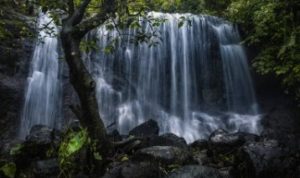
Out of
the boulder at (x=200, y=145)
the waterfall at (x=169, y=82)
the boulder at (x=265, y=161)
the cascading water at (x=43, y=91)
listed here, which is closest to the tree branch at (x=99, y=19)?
the boulder at (x=265, y=161)

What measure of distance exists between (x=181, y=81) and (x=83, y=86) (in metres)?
10.1

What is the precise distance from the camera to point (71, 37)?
729 centimetres

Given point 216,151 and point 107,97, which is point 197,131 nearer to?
point 107,97

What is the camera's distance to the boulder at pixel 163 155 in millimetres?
7375

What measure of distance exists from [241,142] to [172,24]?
9045 mm

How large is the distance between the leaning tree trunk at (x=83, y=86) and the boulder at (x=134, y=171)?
96cm

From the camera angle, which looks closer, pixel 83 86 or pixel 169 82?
pixel 83 86

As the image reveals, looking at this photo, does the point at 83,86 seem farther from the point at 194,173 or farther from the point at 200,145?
the point at 200,145

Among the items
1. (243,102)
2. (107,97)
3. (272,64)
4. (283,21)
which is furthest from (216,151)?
(243,102)

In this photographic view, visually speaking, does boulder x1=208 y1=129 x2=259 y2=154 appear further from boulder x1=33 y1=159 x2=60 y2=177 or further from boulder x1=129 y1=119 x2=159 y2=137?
boulder x1=33 y1=159 x2=60 y2=177

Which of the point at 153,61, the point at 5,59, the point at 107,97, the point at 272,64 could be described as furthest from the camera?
the point at 153,61

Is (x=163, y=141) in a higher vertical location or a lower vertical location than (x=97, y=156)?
higher

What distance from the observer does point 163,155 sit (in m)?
7.47

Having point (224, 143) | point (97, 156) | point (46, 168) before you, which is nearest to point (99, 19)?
point (97, 156)
